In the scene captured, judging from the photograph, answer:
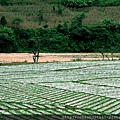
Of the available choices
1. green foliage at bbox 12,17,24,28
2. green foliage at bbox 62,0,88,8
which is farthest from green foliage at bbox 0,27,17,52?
green foliage at bbox 62,0,88,8

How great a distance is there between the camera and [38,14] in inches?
1901

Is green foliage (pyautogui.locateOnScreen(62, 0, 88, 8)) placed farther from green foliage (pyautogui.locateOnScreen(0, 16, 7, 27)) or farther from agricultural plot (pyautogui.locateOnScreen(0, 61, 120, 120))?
agricultural plot (pyautogui.locateOnScreen(0, 61, 120, 120))

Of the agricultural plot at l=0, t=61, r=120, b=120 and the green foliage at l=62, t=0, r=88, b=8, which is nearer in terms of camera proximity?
the agricultural plot at l=0, t=61, r=120, b=120

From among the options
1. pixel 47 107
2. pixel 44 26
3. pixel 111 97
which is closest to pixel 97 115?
pixel 47 107

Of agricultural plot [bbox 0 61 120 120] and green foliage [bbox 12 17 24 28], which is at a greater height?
green foliage [bbox 12 17 24 28]

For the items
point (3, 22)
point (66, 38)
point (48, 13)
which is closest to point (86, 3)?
point (48, 13)

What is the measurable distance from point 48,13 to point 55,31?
10742 millimetres

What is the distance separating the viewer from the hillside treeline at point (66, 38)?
35875 millimetres

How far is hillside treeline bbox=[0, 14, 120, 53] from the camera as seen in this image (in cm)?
3588

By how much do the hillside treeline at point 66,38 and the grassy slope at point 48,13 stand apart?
120 inches

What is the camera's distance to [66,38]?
3844 centimetres

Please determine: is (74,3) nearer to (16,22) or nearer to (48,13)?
(48,13)

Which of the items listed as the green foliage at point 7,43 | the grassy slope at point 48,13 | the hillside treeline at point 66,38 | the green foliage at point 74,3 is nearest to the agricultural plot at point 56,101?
the green foliage at point 7,43

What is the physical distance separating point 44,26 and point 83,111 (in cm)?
3671
